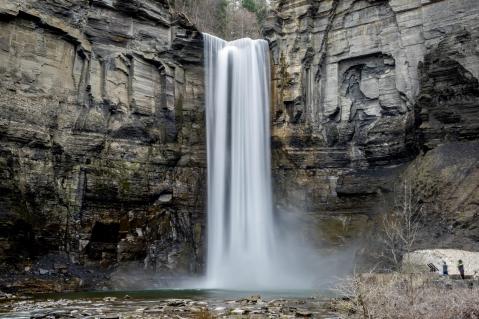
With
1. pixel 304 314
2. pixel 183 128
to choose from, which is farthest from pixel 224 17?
pixel 304 314

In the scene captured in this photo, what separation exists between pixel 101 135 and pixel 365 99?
51.1ft

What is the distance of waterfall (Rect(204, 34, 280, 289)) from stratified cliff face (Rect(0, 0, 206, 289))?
957 mm

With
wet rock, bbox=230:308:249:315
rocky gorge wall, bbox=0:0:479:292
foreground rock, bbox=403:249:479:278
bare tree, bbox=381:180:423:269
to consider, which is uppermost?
rocky gorge wall, bbox=0:0:479:292

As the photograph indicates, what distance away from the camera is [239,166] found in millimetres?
30703

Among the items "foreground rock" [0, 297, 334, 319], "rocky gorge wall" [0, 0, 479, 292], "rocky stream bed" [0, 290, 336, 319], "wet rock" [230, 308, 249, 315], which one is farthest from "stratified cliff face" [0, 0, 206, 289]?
"wet rock" [230, 308, 249, 315]

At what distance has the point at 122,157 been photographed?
2848cm

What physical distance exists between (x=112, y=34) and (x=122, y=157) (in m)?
7.23

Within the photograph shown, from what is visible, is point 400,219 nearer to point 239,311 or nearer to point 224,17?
point 239,311

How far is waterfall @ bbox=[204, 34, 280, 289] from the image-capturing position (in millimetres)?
29297

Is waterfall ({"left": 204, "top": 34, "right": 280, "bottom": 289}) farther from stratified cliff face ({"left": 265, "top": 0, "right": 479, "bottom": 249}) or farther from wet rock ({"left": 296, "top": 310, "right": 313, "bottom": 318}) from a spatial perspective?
wet rock ({"left": 296, "top": 310, "right": 313, "bottom": 318})

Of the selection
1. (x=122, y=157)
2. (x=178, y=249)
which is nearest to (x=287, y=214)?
(x=178, y=249)

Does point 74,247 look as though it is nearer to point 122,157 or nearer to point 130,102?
point 122,157

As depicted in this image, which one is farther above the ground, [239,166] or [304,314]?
[239,166]

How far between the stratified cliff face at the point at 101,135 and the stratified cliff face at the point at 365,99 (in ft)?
19.1
